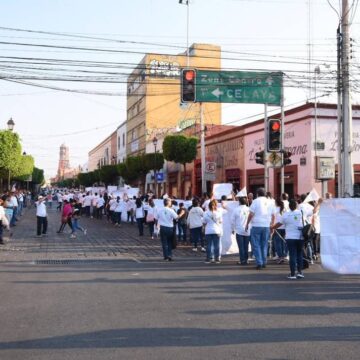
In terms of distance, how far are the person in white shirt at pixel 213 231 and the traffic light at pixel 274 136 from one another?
17.5ft

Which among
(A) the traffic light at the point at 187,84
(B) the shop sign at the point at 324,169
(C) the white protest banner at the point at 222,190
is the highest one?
(A) the traffic light at the point at 187,84

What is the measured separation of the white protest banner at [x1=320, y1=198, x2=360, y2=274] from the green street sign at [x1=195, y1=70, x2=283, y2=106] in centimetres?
886

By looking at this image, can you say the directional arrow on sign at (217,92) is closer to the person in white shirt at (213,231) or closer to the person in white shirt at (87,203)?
the person in white shirt at (213,231)

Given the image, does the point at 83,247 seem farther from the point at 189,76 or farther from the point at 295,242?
the point at 295,242

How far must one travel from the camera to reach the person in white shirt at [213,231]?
45.9 feet

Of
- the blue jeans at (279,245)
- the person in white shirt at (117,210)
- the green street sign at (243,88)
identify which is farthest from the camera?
the person in white shirt at (117,210)

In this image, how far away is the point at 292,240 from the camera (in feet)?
38.1

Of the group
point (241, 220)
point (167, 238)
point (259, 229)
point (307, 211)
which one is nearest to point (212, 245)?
point (241, 220)

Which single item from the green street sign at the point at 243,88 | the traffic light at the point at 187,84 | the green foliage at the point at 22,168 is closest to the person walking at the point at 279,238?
the traffic light at the point at 187,84

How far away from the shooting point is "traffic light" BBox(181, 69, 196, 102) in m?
18.3

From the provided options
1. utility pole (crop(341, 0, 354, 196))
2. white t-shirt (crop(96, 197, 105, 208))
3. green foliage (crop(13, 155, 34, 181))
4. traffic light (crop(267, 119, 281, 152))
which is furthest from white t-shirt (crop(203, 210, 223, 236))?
green foliage (crop(13, 155, 34, 181))

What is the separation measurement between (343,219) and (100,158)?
104 metres

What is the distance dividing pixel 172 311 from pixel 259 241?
528cm

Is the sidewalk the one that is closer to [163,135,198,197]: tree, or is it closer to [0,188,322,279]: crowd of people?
[0,188,322,279]: crowd of people
